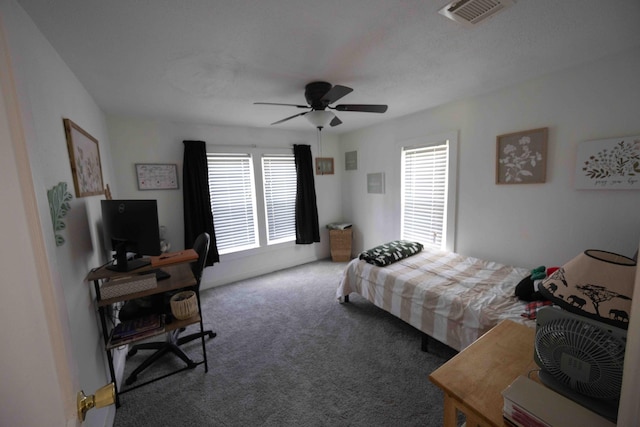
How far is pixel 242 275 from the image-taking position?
12.6 ft

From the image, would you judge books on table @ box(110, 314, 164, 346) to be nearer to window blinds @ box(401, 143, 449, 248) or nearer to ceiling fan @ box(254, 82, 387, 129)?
ceiling fan @ box(254, 82, 387, 129)

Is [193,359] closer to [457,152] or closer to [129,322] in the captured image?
[129,322]

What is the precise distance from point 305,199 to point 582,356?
3658 mm

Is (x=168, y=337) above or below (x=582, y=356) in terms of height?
below

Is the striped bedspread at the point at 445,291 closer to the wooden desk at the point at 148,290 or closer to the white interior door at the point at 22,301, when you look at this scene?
the wooden desk at the point at 148,290

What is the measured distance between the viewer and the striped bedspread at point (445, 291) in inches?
73.0

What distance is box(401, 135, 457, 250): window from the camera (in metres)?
3.02

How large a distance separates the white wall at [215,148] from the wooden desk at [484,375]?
10.8 ft

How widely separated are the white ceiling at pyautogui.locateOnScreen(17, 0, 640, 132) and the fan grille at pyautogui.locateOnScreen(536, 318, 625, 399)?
4.83 feet

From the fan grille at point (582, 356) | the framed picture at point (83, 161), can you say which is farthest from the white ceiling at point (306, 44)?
the fan grille at point (582, 356)

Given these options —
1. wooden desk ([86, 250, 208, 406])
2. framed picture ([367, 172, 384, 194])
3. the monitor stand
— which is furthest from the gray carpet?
framed picture ([367, 172, 384, 194])

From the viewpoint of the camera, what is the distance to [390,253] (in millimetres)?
2859

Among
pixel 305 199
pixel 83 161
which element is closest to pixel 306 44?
pixel 83 161

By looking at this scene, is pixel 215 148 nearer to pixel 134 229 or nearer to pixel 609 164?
pixel 134 229
